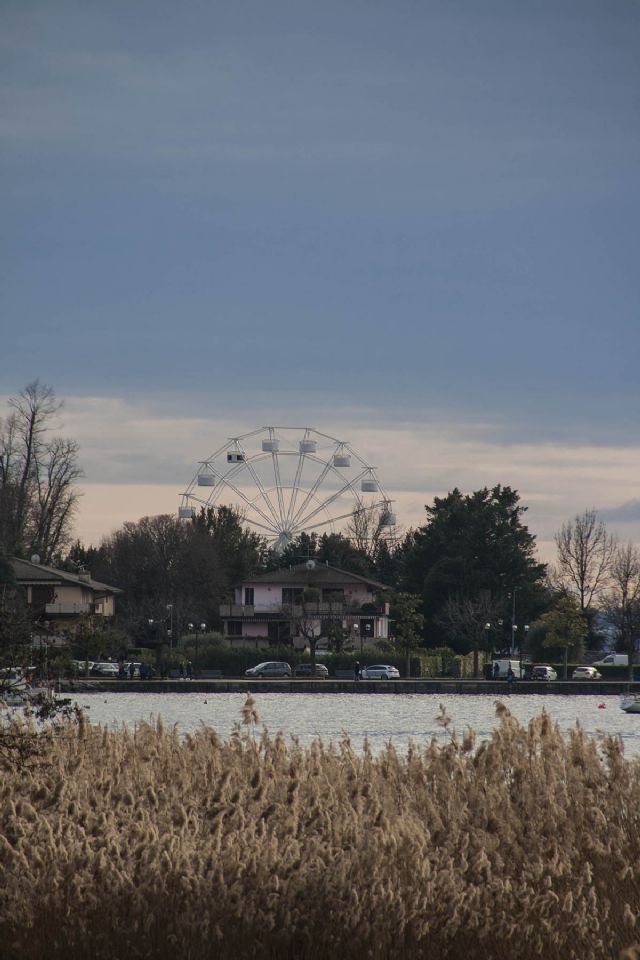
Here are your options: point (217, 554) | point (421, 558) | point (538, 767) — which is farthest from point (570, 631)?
point (538, 767)

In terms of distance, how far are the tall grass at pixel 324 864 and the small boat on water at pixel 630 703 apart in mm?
69864

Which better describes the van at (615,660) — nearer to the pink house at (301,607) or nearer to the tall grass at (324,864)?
the pink house at (301,607)

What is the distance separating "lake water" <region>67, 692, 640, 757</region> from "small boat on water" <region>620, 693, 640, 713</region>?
497 mm

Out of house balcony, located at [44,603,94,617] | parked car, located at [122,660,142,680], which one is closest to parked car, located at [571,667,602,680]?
parked car, located at [122,660,142,680]

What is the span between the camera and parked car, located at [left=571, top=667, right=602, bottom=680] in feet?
328

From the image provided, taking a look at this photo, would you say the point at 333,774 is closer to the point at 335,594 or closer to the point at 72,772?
the point at 72,772

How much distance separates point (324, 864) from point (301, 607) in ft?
336

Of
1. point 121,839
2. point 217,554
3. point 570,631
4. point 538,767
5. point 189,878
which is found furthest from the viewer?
point 217,554

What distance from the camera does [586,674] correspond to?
10069cm

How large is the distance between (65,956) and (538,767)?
221 inches

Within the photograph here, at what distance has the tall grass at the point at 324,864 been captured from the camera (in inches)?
461

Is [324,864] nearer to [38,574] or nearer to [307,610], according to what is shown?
[38,574]

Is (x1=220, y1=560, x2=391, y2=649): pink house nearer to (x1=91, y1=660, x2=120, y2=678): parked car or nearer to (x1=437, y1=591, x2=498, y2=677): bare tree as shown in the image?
(x1=437, y1=591, x2=498, y2=677): bare tree

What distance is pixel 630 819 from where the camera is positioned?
14.5 meters
